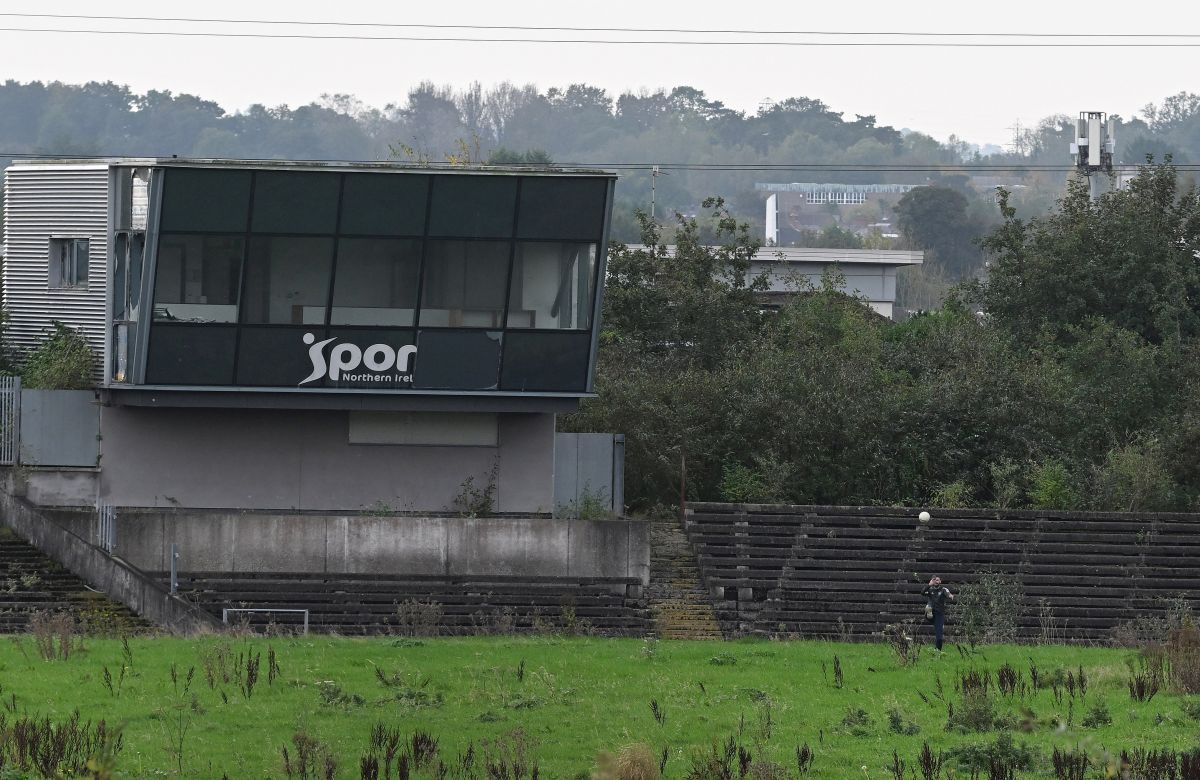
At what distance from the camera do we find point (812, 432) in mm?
41719

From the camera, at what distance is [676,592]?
36.8 metres

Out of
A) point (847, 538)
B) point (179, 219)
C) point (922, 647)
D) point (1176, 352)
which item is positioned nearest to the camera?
point (922, 647)

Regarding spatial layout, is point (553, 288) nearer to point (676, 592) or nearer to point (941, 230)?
point (676, 592)

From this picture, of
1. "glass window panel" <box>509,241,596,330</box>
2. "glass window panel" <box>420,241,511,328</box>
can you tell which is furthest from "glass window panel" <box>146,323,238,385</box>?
"glass window panel" <box>509,241,596,330</box>

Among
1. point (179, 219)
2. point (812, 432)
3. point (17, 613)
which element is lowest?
point (17, 613)

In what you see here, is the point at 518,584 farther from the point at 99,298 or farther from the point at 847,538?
the point at 99,298

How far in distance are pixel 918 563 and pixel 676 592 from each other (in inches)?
214

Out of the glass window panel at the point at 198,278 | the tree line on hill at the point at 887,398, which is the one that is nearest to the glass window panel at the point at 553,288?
the tree line on hill at the point at 887,398

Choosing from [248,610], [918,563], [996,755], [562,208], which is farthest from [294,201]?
[996,755]

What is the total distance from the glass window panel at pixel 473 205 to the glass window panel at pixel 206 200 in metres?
4.11

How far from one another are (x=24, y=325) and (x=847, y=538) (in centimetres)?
2042

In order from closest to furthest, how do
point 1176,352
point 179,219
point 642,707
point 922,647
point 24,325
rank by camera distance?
point 642,707
point 922,647
point 179,219
point 24,325
point 1176,352

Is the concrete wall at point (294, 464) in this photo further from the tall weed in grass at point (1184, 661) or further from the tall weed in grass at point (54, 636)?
the tall weed in grass at point (1184, 661)

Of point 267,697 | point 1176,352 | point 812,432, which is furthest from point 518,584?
point 1176,352
